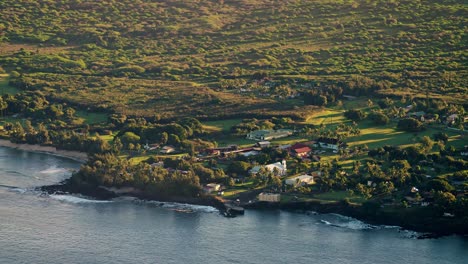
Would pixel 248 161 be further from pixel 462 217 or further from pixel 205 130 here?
pixel 462 217

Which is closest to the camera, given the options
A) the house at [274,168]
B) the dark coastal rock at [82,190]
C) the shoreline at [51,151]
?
the dark coastal rock at [82,190]

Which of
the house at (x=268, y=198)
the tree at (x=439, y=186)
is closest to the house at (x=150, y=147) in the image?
the house at (x=268, y=198)

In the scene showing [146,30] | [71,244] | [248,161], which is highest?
[146,30]

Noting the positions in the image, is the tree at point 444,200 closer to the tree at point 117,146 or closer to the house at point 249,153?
the house at point 249,153

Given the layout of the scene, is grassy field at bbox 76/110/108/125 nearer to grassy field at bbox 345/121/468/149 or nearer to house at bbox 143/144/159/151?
house at bbox 143/144/159/151

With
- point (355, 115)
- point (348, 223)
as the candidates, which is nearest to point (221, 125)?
point (355, 115)

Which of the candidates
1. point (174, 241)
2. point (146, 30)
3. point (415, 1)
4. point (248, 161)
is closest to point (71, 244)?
point (174, 241)
